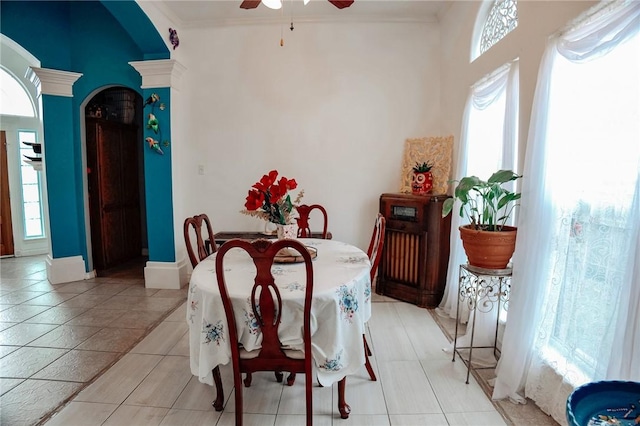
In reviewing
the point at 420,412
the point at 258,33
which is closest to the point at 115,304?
the point at 420,412

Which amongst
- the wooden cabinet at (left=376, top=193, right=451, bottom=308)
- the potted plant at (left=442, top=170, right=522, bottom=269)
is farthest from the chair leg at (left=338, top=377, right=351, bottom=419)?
the wooden cabinet at (left=376, top=193, right=451, bottom=308)

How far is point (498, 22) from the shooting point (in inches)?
95.8

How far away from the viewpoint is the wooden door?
487 cm

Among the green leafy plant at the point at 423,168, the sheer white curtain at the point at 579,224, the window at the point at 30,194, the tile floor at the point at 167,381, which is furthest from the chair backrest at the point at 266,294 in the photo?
the window at the point at 30,194

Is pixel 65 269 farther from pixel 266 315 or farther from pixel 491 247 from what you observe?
pixel 491 247

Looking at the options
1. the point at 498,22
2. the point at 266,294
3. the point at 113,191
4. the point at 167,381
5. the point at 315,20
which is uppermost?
the point at 315,20

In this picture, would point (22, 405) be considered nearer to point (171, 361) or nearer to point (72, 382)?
point (72, 382)

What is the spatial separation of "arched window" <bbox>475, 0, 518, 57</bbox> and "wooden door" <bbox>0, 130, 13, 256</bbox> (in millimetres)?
6430

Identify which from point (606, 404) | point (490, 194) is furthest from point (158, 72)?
point (606, 404)

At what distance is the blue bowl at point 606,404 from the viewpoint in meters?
0.81

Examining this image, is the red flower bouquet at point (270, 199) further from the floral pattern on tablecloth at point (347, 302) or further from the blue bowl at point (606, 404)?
the blue bowl at point (606, 404)

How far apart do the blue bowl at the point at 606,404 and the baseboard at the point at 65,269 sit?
4.60 metres

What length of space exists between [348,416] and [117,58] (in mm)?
4154

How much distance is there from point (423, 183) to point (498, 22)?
143cm
